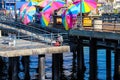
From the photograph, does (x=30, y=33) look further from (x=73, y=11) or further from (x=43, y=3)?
(x=43, y=3)

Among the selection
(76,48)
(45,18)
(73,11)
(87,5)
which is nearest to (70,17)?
(73,11)

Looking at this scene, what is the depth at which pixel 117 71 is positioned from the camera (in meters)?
41.2

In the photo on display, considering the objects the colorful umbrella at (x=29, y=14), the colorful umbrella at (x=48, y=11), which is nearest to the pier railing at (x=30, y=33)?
the colorful umbrella at (x=29, y=14)

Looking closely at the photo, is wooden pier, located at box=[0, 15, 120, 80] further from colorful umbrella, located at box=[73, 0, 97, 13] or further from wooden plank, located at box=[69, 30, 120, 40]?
colorful umbrella, located at box=[73, 0, 97, 13]

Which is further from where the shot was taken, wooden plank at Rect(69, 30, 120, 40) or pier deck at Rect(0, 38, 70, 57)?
wooden plank at Rect(69, 30, 120, 40)

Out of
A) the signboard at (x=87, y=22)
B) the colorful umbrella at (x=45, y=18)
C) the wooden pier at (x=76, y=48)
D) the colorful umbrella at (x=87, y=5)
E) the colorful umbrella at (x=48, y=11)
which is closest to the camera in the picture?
the wooden pier at (x=76, y=48)

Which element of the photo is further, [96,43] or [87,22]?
[87,22]

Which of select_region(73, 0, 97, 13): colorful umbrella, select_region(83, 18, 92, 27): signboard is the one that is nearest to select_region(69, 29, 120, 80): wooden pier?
select_region(83, 18, 92, 27): signboard

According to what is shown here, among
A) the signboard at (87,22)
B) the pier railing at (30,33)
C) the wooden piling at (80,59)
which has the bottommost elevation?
the wooden piling at (80,59)

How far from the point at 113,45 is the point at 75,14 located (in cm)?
640

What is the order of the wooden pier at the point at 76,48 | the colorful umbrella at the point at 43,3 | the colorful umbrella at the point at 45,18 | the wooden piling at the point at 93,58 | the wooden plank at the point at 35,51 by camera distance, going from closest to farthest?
1. the wooden plank at the point at 35,51
2. the wooden pier at the point at 76,48
3. the wooden piling at the point at 93,58
4. the colorful umbrella at the point at 45,18
5. the colorful umbrella at the point at 43,3

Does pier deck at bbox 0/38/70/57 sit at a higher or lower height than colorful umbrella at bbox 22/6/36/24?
lower

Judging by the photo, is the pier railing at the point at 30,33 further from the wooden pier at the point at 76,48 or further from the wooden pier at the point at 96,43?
the wooden pier at the point at 96,43

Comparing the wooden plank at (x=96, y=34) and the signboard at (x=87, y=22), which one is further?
the signboard at (x=87, y=22)
